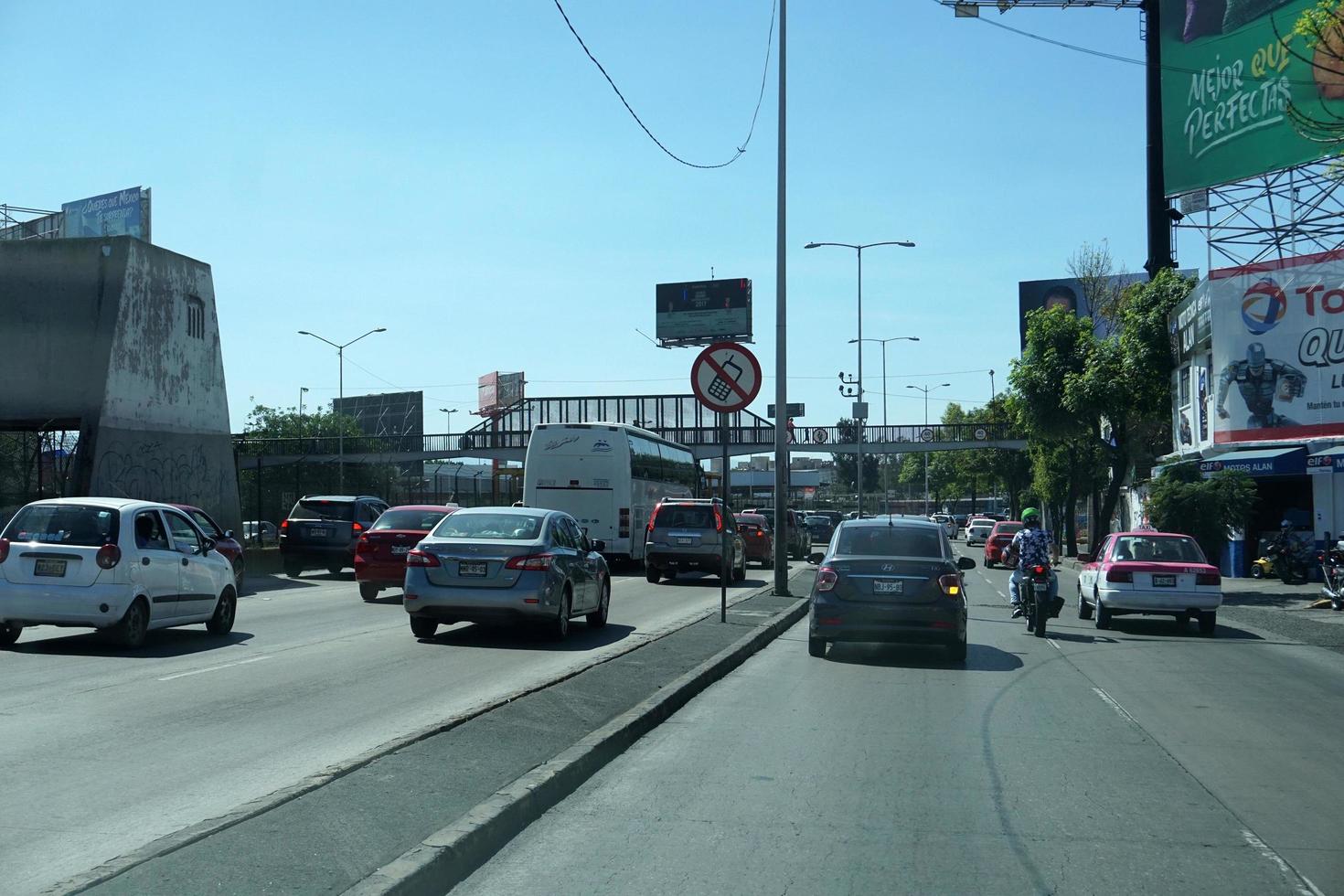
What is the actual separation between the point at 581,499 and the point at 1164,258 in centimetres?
2180

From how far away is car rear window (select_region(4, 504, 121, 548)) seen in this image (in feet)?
42.4

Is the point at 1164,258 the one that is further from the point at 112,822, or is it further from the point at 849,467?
the point at 849,467

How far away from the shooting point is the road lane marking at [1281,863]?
5.45m

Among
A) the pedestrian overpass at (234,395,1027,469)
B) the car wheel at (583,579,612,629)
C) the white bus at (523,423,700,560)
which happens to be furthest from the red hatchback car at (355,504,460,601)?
the pedestrian overpass at (234,395,1027,469)

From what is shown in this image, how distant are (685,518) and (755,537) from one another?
7681 mm

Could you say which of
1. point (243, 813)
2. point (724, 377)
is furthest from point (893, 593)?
point (243, 813)

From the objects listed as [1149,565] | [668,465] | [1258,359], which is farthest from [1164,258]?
[1149,565]

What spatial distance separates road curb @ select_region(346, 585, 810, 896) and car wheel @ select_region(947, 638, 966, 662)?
14.2 feet

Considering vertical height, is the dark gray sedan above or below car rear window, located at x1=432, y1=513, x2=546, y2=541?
below

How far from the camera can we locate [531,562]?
47.6 feet

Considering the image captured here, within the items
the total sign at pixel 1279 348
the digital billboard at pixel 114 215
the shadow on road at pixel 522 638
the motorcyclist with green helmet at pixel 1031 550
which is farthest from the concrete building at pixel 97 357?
the digital billboard at pixel 114 215

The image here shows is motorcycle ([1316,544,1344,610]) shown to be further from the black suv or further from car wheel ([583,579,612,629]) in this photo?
the black suv

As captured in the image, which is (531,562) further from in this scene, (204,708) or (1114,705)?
(1114,705)

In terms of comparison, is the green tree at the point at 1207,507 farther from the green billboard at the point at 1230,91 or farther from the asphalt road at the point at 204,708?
the asphalt road at the point at 204,708
